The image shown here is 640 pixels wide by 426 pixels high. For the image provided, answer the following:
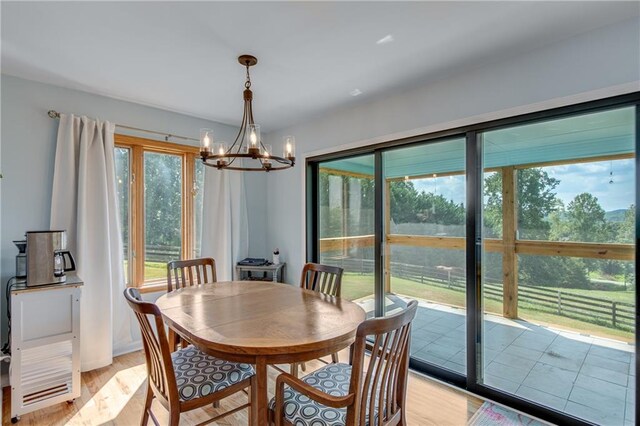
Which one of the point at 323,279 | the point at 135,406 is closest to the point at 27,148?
the point at 135,406

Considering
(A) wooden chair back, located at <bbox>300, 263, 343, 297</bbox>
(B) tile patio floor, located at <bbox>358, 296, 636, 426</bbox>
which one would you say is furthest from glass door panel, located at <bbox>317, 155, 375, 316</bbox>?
(B) tile patio floor, located at <bbox>358, 296, 636, 426</bbox>

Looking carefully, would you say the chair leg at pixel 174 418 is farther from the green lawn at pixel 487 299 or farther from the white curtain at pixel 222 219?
the white curtain at pixel 222 219

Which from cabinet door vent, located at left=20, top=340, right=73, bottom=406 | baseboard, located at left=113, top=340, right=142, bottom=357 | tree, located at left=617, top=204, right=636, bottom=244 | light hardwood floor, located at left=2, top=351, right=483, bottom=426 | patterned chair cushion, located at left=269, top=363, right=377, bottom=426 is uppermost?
tree, located at left=617, top=204, right=636, bottom=244

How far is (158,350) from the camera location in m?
1.52

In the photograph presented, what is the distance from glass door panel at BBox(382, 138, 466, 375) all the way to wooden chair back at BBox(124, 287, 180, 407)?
6.84 feet

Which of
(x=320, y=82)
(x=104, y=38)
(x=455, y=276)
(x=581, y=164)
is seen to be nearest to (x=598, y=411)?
(x=455, y=276)

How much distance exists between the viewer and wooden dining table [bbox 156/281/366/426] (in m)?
1.47

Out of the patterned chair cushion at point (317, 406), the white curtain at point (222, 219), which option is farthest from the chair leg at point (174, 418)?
the white curtain at point (222, 219)

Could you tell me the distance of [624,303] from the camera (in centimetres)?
187

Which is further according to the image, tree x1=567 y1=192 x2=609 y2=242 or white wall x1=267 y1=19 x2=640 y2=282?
tree x1=567 y1=192 x2=609 y2=242

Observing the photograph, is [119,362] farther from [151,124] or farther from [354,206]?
[354,206]

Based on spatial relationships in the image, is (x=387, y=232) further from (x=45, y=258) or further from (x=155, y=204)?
(x=45, y=258)

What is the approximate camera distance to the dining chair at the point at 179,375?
1495 millimetres

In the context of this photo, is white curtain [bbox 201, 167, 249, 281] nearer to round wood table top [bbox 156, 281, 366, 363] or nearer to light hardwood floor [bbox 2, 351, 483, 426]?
round wood table top [bbox 156, 281, 366, 363]
